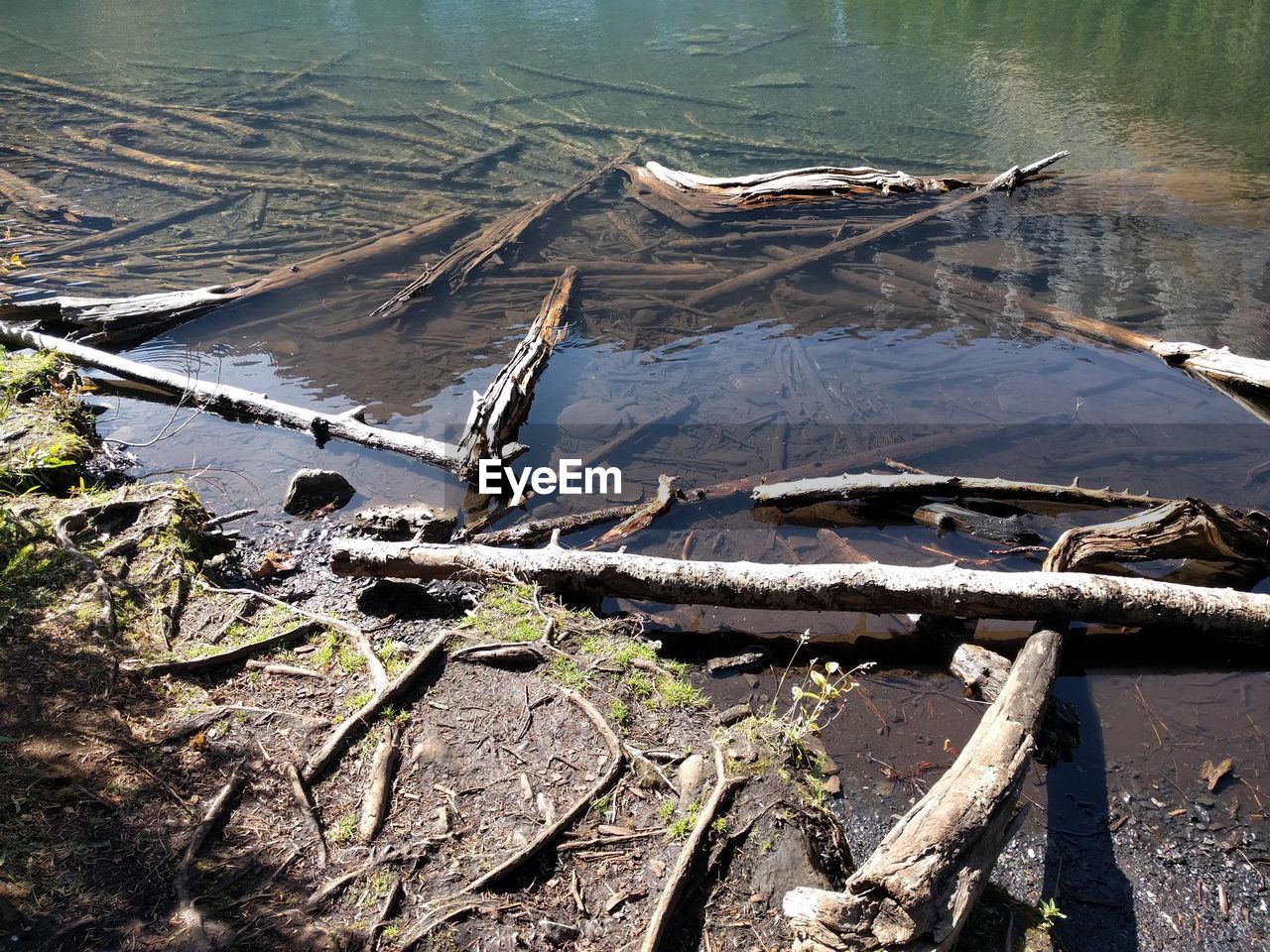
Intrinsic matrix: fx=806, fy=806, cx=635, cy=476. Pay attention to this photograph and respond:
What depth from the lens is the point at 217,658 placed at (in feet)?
14.4

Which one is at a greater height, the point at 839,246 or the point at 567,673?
the point at 839,246

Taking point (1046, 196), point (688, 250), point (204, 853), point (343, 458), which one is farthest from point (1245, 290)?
point (204, 853)

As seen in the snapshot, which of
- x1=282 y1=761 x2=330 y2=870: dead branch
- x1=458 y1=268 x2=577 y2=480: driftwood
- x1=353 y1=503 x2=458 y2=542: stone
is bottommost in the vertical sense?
x1=282 y1=761 x2=330 y2=870: dead branch

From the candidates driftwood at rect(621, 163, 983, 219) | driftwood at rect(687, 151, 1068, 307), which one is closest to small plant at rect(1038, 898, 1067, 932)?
driftwood at rect(687, 151, 1068, 307)

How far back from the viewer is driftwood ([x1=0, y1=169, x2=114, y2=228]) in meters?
12.7

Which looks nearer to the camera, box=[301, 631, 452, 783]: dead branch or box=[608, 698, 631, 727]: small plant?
box=[301, 631, 452, 783]: dead branch

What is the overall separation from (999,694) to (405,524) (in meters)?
3.96

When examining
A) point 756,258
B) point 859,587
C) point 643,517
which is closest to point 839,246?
point 756,258

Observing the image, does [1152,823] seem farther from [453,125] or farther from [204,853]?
[453,125]

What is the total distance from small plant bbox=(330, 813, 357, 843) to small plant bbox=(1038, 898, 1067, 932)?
2895 millimetres

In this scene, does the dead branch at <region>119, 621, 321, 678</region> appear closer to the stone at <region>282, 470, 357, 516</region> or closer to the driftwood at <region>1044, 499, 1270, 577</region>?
the stone at <region>282, 470, 357, 516</region>

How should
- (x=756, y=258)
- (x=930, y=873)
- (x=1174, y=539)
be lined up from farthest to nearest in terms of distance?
(x=756, y=258) < (x=1174, y=539) < (x=930, y=873)

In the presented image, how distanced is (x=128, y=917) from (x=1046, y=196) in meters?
13.4

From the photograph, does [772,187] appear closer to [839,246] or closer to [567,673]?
[839,246]
